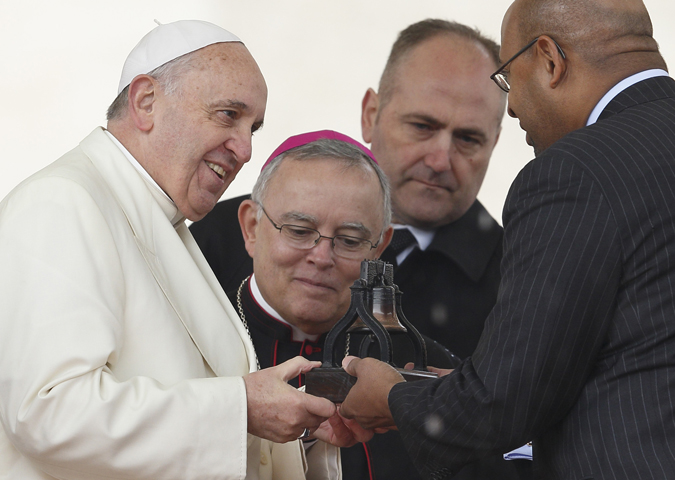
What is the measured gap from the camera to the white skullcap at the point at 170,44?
2643 mm

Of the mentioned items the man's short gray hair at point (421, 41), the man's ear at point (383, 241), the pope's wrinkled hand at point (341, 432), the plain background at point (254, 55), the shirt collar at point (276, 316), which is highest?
the plain background at point (254, 55)

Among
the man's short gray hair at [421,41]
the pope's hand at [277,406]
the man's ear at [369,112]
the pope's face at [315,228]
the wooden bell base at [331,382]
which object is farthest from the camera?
the man's ear at [369,112]

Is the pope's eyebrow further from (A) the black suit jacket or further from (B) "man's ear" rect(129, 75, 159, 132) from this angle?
(A) the black suit jacket

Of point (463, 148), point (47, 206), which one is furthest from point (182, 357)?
point (463, 148)

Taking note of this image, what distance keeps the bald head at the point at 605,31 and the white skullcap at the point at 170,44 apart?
3.44 ft

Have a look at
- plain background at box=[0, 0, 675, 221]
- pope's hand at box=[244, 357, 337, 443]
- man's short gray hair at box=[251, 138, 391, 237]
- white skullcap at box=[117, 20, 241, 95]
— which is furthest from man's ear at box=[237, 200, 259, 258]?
plain background at box=[0, 0, 675, 221]

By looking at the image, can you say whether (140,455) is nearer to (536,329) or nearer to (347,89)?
(536,329)

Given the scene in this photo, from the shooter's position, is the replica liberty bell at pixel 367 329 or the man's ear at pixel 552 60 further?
the replica liberty bell at pixel 367 329

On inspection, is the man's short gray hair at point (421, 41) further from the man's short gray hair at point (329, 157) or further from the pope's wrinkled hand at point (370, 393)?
the pope's wrinkled hand at point (370, 393)

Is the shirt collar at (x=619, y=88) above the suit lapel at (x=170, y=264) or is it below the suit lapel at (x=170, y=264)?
above

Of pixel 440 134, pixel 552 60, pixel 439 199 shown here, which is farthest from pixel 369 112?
pixel 552 60

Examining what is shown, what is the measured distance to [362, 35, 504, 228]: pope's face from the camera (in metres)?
4.25

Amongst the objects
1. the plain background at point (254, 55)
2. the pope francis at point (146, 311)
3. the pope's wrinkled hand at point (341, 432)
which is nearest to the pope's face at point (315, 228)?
the pope francis at point (146, 311)

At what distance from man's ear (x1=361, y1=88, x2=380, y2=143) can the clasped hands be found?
2378 mm
